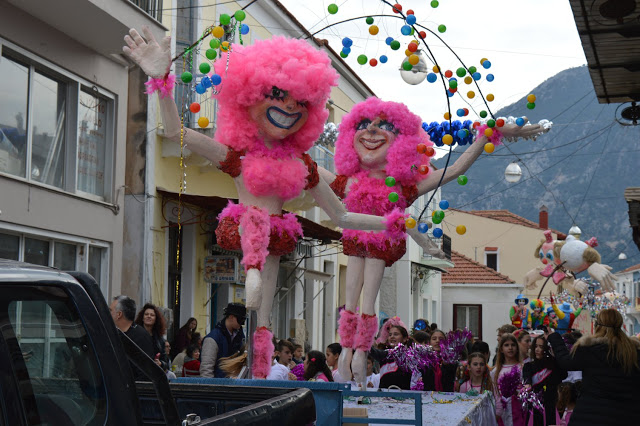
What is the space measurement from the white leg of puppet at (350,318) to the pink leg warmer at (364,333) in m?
0.07

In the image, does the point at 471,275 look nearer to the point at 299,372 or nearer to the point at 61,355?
the point at 299,372

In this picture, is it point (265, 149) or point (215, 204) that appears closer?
point (265, 149)

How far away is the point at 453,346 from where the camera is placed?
856cm

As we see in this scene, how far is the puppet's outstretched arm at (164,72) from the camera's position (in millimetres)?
6438

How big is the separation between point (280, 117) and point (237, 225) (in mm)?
862

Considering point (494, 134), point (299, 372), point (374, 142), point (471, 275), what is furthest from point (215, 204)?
point (471, 275)

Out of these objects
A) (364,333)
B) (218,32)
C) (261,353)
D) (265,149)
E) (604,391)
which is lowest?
(604,391)

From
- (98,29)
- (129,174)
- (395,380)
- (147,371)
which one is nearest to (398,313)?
(129,174)

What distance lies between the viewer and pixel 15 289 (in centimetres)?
241

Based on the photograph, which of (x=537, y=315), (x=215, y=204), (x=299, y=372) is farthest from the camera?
(x=537, y=315)

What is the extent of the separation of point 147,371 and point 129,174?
440 inches

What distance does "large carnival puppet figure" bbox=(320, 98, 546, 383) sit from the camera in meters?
7.89

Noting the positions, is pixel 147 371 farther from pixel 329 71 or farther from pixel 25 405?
pixel 329 71

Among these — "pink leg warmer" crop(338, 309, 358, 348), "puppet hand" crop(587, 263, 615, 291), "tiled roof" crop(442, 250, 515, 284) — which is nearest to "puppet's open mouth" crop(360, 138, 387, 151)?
"pink leg warmer" crop(338, 309, 358, 348)
